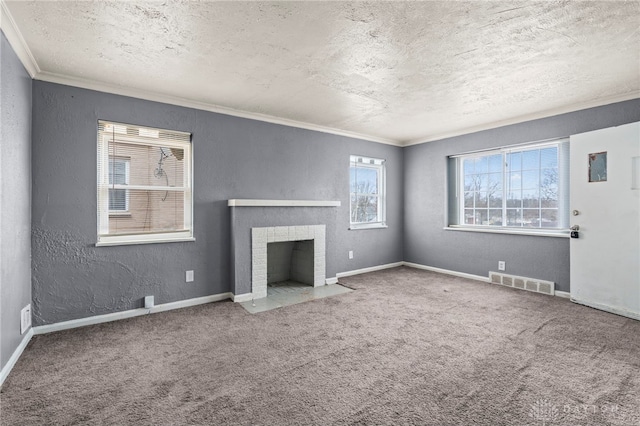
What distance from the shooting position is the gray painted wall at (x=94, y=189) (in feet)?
9.62

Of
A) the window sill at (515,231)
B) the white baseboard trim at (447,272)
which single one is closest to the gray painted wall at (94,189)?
the white baseboard trim at (447,272)

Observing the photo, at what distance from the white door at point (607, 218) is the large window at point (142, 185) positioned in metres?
4.67

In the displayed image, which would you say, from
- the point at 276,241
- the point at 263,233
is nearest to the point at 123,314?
the point at 263,233

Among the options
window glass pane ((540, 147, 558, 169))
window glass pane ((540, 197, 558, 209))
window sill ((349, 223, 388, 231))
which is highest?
window glass pane ((540, 147, 558, 169))

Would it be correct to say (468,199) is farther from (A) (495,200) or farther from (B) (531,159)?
(B) (531,159)

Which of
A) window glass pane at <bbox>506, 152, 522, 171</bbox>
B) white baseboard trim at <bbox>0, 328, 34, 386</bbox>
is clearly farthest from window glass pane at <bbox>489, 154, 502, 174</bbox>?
white baseboard trim at <bbox>0, 328, 34, 386</bbox>

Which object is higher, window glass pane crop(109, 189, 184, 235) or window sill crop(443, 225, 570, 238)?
window glass pane crop(109, 189, 184, 235)

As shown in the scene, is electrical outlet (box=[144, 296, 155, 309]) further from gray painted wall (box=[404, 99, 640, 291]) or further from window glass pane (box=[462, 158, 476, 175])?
window glass pane (box=[462, 158, 476, 175])

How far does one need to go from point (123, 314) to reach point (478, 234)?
16.2 ft

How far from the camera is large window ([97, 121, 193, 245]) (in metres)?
3.29

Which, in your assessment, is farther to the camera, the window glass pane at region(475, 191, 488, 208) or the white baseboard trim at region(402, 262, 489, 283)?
the window glass pane at region(475, 191, 488, 208)

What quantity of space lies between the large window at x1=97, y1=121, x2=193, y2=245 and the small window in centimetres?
278

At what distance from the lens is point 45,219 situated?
9.57ft

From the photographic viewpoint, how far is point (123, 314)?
3.29 metres
